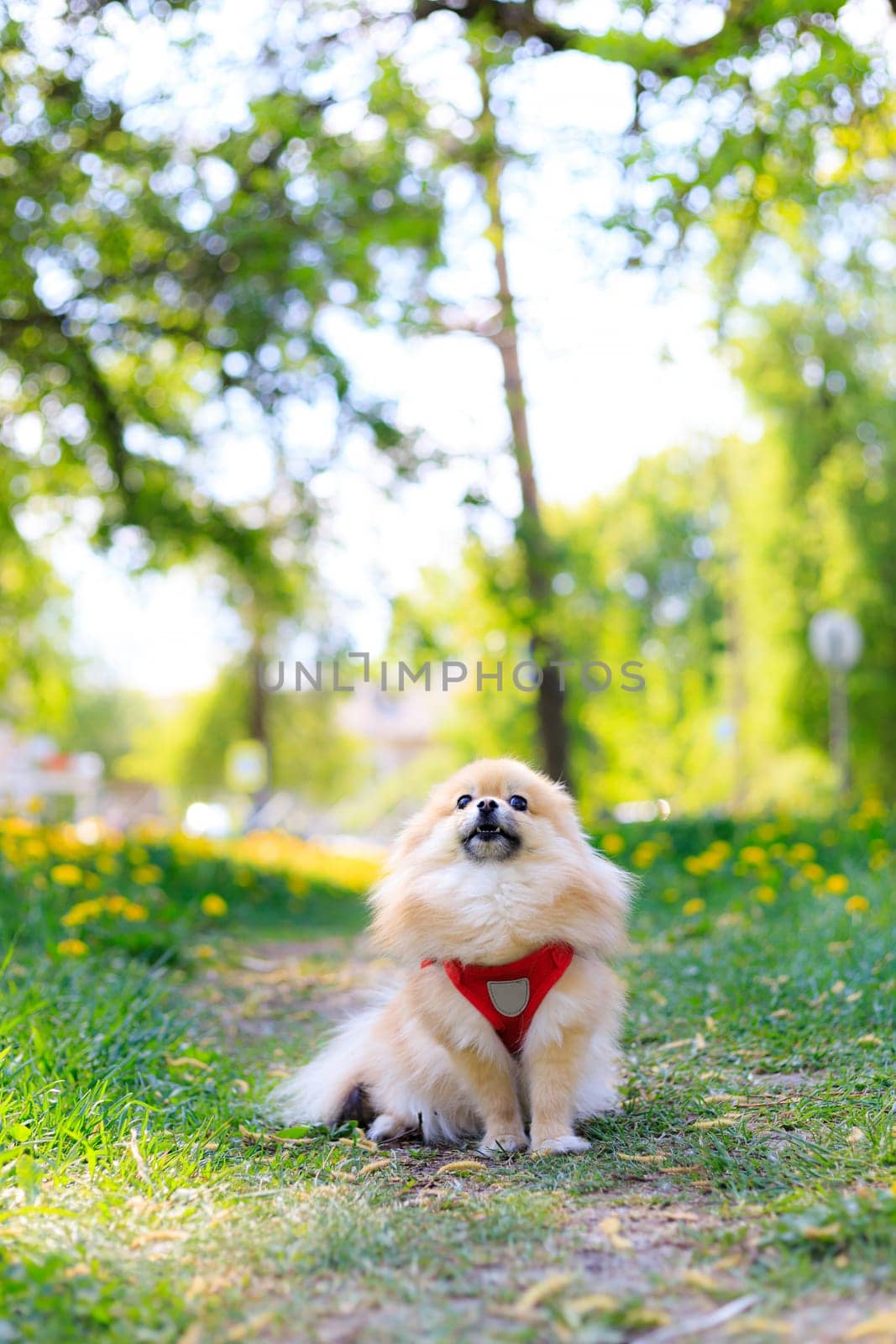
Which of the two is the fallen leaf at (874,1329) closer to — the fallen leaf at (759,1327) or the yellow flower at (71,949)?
the fallen leaf at (759,1327)

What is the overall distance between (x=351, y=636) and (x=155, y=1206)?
21.8ft

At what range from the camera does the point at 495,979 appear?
3.01 m

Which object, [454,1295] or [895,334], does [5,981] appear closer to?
[454,1295]

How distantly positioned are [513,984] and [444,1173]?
484 millimetres

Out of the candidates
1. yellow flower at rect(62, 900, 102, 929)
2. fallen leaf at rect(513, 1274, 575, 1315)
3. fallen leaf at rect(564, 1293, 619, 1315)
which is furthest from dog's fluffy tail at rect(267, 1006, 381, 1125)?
yellow flower at rect(62, 900, 102, 929)

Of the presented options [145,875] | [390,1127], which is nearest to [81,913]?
[145,875]

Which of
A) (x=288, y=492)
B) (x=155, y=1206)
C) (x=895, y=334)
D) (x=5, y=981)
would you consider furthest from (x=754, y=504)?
(x=155, y=1206)

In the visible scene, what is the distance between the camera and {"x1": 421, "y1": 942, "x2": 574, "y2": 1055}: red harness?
2.99 meters

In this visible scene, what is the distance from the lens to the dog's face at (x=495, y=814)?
309 cm

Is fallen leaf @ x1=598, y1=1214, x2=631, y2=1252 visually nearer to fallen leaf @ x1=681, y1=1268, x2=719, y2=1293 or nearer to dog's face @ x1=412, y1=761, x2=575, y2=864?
fallen leaf @ x1=681, y1=1268, x2=719, y2=1293

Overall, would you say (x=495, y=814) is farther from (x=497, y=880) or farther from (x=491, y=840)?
(x=497, y=880)

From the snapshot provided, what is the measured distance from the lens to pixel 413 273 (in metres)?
8.29

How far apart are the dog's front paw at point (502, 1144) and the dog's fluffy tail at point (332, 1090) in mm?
465

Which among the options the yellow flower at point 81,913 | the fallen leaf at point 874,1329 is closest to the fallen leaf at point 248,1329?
the fallen leaf at point 874,1329
